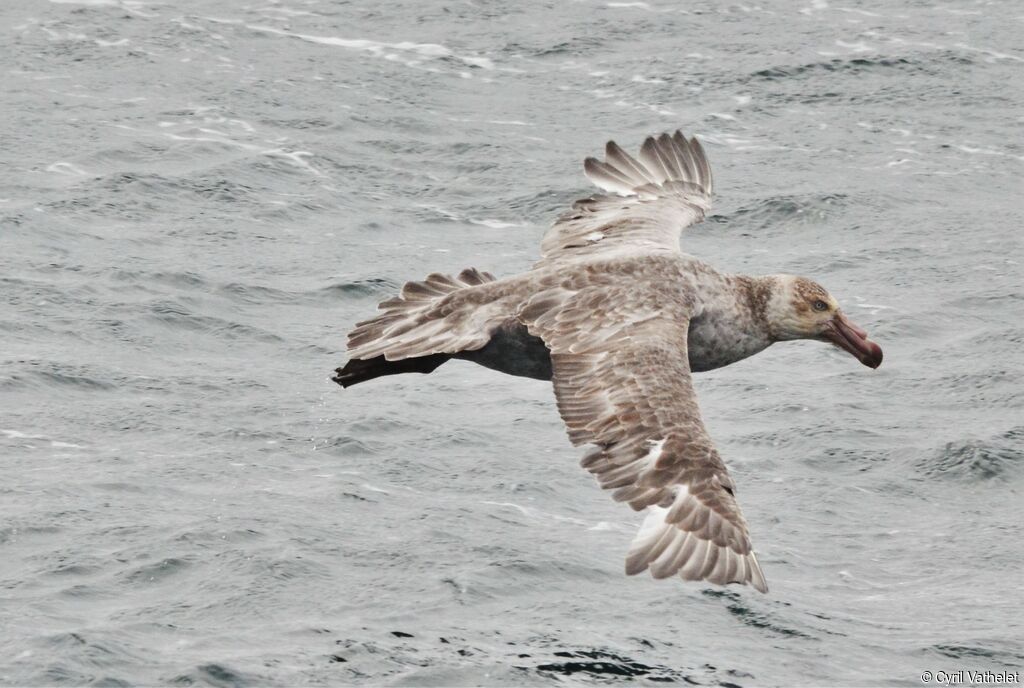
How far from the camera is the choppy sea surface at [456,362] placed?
55.5 feet

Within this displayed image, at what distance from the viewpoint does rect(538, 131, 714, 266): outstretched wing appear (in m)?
16.9

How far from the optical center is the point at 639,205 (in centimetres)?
1780

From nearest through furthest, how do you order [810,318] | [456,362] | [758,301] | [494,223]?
[758,301] < [810,318] < [456,362] < [494,223]

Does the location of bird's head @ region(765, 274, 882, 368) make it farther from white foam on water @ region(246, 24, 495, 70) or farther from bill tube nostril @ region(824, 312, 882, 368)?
white foam on water @ region(246, 24, 495, 70)

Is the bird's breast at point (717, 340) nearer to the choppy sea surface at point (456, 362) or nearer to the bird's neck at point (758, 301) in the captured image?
the bird's neck at point (758, 301)

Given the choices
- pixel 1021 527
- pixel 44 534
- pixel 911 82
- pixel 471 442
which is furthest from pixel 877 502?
pixel 911 82

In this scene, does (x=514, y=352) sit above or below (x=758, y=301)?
below

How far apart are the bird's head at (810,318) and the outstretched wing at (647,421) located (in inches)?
40.2

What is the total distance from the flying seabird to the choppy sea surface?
2775mm

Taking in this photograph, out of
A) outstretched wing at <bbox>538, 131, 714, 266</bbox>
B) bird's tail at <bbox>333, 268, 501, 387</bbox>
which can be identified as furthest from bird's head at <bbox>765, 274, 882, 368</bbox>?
bird's tail at <bbox>333, 268, 501, 387</bbox>

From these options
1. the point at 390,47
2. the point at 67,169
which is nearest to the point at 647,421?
the point at 67,169

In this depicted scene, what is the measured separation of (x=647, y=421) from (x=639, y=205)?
481cm

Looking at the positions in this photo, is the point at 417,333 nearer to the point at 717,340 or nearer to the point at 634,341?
the point at 634,341

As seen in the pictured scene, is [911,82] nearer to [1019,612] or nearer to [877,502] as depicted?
[877,502]
